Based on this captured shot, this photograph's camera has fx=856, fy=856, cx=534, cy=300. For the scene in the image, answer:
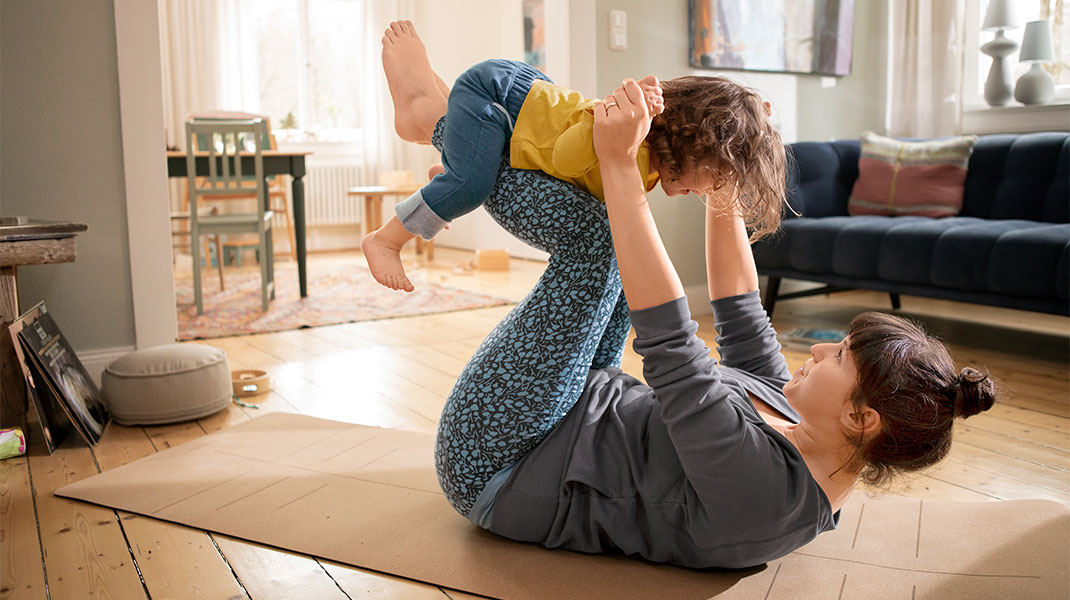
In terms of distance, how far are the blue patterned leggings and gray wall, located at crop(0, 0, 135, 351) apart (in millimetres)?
1693

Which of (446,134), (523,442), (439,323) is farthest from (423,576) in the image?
(439,323)

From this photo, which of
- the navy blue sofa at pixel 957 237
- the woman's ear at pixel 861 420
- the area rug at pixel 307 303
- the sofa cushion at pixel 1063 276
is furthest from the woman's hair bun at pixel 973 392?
the area rug at pixel 307 303

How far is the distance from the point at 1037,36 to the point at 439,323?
296 centimetres

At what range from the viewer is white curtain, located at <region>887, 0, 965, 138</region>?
4.23 metres

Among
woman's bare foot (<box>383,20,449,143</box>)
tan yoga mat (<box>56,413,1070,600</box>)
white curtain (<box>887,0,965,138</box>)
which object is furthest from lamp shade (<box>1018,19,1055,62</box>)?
woman's bare foot (<box>383,20,449,143</box>)

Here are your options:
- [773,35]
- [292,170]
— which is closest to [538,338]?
[773,35]

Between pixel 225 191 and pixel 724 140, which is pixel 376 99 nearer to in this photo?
pixel 225 191

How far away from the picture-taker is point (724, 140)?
50.3 inches

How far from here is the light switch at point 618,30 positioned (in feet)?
11.8

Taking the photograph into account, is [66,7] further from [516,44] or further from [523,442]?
[516,44]

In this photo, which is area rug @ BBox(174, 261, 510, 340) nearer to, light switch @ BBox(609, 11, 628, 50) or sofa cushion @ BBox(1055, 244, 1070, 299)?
light switch @ BBox(609, 11, 628, 50)

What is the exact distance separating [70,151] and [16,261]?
0.54 meters

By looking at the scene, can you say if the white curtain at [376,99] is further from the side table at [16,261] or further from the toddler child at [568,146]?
the toddler child at [568,146]

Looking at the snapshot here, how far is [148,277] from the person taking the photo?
2.70 metres
